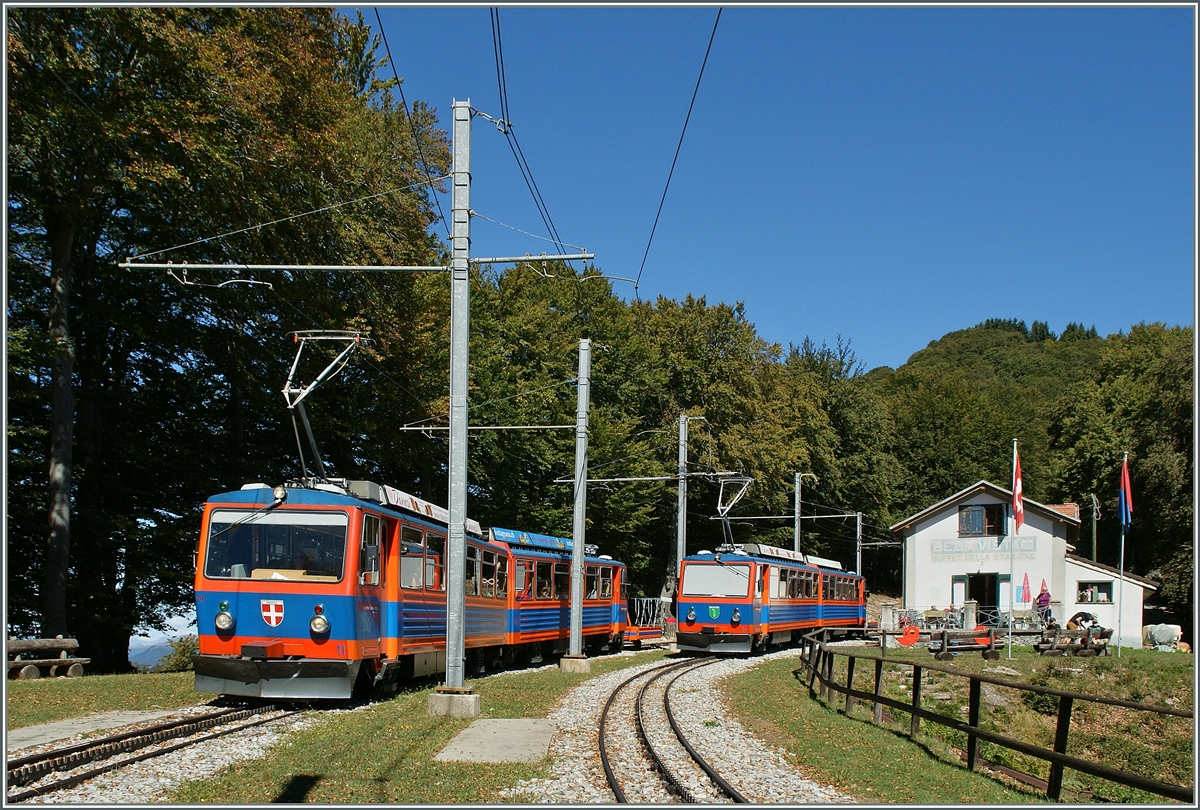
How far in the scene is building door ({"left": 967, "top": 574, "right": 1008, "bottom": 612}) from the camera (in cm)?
4547

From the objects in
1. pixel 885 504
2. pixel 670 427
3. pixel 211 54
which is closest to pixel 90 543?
pixel 211 54

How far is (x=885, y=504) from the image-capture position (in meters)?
66.2

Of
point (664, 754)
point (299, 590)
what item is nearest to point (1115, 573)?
point (664, 754)

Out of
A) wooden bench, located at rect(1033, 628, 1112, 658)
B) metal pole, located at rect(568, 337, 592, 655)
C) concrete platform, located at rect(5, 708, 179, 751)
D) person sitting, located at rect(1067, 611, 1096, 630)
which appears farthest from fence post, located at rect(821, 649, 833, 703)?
person sitting, located at rect(1067, 611, 1096, 630)

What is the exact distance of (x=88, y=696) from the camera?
568 inches

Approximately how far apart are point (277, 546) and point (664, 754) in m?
6.00

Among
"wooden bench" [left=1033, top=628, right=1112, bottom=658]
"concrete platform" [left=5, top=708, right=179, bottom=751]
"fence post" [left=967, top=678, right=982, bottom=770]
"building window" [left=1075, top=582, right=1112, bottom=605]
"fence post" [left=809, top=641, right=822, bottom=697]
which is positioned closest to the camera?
"concrete platform" [left=5, top=708, right=179, bottom=751]

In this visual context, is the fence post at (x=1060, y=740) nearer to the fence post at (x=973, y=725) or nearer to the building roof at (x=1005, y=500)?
the fence post at (x=973, y=725)

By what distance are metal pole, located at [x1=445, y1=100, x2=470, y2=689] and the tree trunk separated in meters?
10.7

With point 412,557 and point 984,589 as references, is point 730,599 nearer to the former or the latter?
point 412,557

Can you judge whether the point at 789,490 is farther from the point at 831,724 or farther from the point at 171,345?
the point at 831,724

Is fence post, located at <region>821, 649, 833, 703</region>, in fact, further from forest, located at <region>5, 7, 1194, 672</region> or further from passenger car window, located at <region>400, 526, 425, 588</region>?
forest, located at <region>5, 7, 1194, 672</region>

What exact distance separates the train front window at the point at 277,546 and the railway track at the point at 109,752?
6.08 ft

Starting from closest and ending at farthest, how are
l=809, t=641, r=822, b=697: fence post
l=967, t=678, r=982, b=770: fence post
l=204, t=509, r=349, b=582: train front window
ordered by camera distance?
l=967, t=678, r=982, b=770: fence post < l=204, t=509, r=349, b=582: train front window < l=809, t=641, r=822, b=697: fence post
